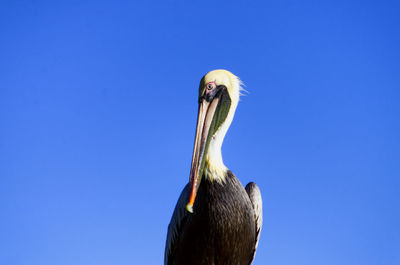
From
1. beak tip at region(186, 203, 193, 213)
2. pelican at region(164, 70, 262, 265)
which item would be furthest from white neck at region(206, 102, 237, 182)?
beak tip at region(186, 203, 193, 213)

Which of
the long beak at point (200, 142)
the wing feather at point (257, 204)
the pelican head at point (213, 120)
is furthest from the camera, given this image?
the wing feather at point (257, 204)

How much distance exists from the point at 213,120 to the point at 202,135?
230mm

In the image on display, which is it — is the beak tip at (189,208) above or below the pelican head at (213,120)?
below

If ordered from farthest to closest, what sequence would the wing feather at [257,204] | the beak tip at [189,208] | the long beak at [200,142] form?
the wing feather at [257,204] < the long beak at [200,142] < the beak tip at [189,208]

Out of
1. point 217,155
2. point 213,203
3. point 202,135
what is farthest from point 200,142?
point 213,203

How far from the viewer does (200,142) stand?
482cm

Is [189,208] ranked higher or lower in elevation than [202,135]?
lower

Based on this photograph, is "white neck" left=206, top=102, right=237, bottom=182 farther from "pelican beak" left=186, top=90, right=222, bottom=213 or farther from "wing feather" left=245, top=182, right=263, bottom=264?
"wing feather" left=245, top=182, right=263, bottom=264

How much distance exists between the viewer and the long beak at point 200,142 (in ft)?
15.0

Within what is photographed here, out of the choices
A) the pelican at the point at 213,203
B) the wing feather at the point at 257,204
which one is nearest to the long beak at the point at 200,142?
the pelican at the point at 213,203

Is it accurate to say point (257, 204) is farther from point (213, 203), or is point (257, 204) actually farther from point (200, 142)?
point (200, 142)

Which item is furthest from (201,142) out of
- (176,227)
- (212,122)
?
(176,227)

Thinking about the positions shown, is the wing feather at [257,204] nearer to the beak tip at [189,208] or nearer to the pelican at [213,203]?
the pelican at [213,203]

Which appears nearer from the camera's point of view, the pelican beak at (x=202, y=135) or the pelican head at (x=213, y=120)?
the pelican beak at (x=202, y=135)
